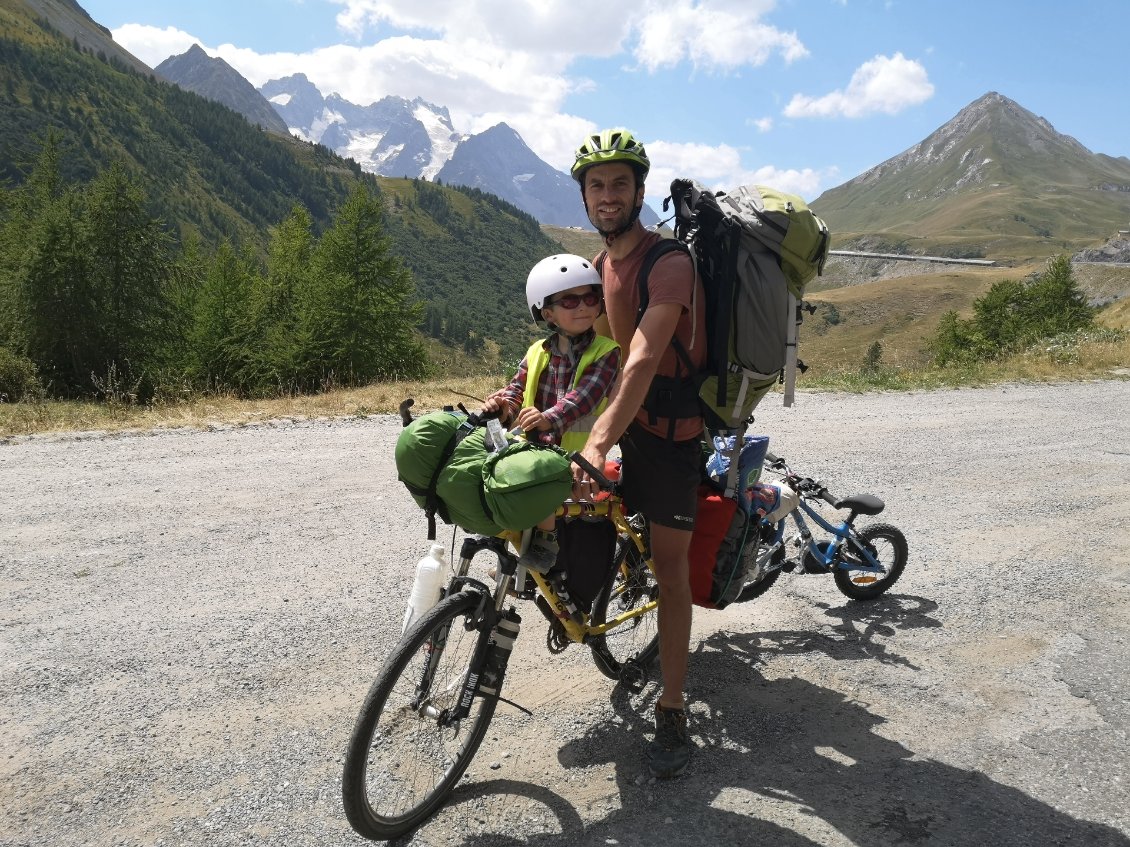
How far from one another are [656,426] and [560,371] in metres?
0.51

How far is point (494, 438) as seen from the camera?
2766 mm

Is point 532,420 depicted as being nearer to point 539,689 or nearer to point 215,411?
point 539,689

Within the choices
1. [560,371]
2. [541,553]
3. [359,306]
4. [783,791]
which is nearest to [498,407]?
[560,371]

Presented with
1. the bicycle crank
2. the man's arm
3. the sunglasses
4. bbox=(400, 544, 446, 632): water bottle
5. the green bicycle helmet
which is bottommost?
the bicycle crank

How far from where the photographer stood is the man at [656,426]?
3.28 m

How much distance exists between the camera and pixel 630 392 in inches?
119

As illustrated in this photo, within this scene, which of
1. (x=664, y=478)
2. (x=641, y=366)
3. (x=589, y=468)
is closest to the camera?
(x=589, y=468)

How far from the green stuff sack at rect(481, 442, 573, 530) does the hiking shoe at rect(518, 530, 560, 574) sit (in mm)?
421

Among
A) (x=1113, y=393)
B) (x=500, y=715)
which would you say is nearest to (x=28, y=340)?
(x=500, y=715)

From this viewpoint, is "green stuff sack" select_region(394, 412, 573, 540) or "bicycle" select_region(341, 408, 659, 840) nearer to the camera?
"green stuff sack" select_region(394, 412, 573, 540)

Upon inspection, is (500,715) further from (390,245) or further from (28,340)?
(28,340)

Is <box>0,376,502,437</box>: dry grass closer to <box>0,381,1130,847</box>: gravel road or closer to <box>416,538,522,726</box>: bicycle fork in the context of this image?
<box>0,381,1130,847</box>: gravel road

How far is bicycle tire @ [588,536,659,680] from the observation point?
3764 mm

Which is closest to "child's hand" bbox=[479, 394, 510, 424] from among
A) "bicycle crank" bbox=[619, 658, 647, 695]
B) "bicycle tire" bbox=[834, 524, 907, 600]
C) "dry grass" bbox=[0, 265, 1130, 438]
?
"dry grass" bbox=[0, 265, 1130, 438]
